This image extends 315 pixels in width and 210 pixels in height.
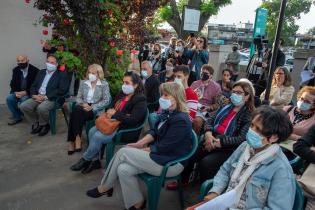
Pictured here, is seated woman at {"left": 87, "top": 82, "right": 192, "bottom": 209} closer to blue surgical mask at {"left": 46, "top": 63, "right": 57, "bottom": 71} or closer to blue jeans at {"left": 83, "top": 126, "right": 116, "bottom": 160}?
blue jeans at {"left": 83, "top": 126, "right": 116, "bottom": 160}

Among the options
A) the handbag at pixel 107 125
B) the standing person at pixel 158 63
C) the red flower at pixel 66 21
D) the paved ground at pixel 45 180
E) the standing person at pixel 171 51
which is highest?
the red flower at pixel 66 21

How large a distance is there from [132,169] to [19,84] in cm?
388

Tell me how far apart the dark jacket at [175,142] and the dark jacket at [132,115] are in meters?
0.89

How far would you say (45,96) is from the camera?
561 centimetres

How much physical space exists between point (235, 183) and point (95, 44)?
13.4ft

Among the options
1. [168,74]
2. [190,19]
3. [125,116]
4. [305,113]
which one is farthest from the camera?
[190,19]

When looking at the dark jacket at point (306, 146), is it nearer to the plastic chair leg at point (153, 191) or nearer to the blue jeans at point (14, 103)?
the plastic chair leg at point (153, 191)

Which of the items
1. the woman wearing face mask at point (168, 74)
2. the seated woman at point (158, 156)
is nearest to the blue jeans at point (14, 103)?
the woman wearing face mask at point (168, 74)

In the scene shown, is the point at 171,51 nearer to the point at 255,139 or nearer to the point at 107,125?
the point at 107,125

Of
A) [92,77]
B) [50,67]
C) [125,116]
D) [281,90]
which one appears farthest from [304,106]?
[50,67]

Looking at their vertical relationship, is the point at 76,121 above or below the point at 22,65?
below

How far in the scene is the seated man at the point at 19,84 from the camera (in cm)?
592

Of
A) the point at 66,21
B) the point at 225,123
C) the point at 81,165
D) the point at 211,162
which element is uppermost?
the point at 66,21

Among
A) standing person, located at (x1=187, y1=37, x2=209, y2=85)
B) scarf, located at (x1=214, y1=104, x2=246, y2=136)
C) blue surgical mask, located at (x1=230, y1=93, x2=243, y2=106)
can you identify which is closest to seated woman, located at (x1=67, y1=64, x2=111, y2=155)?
scarf, located at (x1=214, y1=104, x2=246, y2=136)
